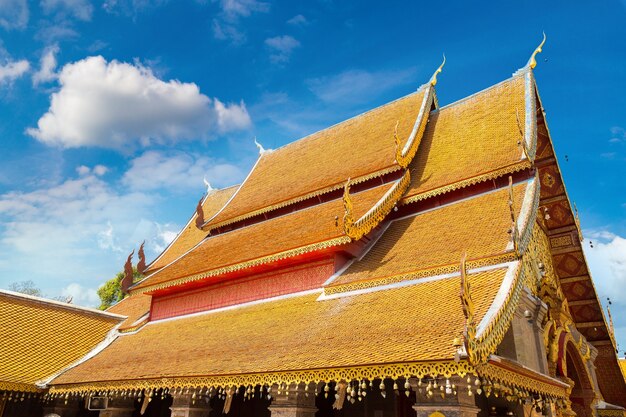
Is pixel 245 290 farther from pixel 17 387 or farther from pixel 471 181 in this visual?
pixel 471 181

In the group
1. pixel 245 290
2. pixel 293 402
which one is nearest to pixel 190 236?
pixel 245 290

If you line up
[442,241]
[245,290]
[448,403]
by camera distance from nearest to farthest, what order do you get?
[448,403], [442,241], [245,290]

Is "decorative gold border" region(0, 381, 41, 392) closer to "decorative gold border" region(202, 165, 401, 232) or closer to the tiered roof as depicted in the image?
the tiered roof

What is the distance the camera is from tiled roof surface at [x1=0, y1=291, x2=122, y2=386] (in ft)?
36.5

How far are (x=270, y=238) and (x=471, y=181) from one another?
481 cm

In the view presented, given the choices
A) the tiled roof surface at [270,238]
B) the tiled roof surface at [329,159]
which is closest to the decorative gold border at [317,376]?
the tiled roof surface at [270,238]

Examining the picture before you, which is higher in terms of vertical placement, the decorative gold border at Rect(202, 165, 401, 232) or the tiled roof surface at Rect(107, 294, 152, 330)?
the decorative gold border at Rect(202, 165, 401, 232)

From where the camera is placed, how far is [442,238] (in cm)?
905

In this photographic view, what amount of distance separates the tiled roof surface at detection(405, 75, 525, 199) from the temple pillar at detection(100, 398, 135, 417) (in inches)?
304

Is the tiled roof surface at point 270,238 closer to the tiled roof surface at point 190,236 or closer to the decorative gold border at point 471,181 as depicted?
the decorative gold border at point 471,181

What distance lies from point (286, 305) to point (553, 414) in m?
5.51

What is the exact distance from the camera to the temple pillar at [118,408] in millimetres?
10164

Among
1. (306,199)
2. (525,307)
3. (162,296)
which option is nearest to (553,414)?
(525,307)

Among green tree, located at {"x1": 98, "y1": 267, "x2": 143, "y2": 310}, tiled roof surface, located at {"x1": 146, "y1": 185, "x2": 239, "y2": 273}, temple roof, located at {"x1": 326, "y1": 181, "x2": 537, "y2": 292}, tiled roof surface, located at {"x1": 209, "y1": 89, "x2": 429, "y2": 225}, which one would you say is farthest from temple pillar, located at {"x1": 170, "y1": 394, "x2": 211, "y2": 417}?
green tree, located at {"x1": 98, "y1": 267, "x2": 143, "y2": 310}
